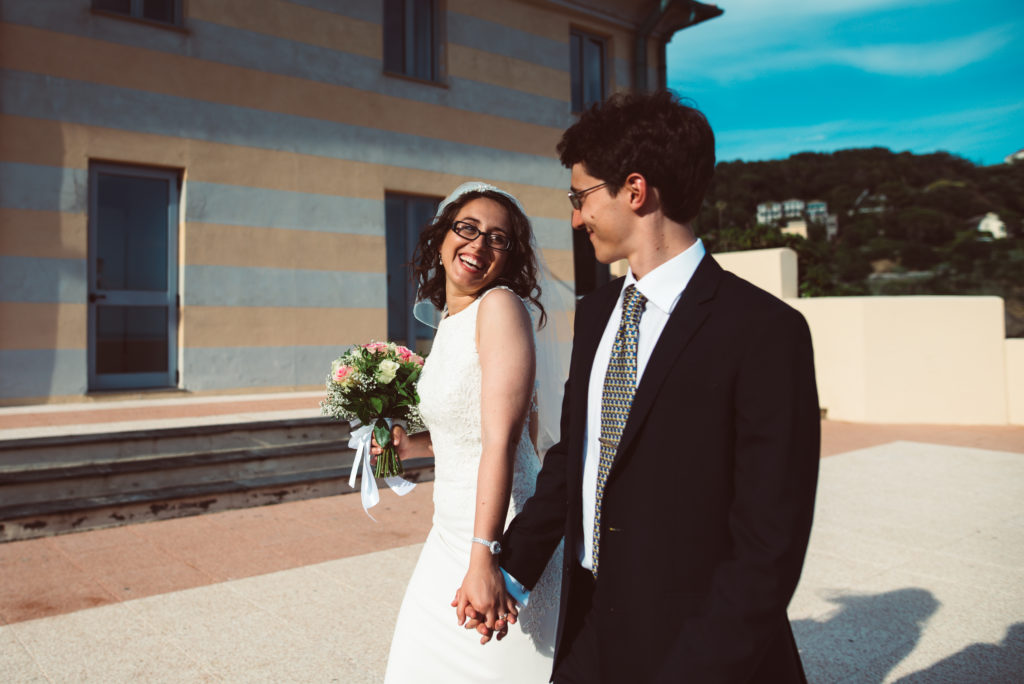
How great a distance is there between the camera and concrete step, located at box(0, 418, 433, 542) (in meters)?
5.69

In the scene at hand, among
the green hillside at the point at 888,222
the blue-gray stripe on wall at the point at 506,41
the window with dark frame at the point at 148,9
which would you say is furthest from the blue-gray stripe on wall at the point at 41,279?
the green hillside at the point at 888,222

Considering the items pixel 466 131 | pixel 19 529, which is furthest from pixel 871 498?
pixel 466 131

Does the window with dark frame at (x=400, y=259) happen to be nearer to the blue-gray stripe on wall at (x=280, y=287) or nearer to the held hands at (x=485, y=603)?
the blue-gray stripe on wall at (x=280, y=287)

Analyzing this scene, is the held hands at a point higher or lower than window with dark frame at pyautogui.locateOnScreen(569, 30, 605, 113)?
lower

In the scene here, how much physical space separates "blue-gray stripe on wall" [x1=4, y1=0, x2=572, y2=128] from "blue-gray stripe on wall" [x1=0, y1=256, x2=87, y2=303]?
9.24ft

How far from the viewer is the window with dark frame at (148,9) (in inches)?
368

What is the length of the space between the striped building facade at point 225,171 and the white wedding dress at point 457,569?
25.6 ft

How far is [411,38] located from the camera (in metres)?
12.1

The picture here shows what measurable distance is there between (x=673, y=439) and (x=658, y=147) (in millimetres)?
628

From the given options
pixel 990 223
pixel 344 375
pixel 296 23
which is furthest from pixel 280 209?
pixel 990 223

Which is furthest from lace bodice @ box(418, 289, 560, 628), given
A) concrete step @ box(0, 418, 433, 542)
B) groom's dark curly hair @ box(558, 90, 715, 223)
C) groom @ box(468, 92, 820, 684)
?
concrete step @ box(0, 418, 433, 542)

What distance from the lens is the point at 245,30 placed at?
10.2m

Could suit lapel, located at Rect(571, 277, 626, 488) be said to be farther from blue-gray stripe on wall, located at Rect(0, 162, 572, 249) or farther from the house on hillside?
the house on hillside

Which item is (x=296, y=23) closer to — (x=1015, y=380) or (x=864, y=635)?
(x=864, y=635)
